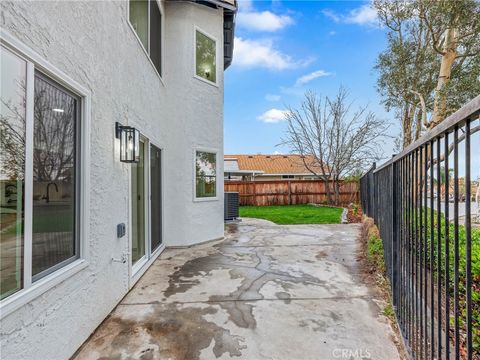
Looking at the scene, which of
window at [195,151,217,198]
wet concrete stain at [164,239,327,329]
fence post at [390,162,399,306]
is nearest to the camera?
fence post at [390,162,399,306]

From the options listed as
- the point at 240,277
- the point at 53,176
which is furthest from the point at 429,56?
the point at 53,176

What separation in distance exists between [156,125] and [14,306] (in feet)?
14.6

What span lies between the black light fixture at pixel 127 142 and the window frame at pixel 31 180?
799mm

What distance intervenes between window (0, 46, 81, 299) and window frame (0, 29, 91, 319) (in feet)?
0.03

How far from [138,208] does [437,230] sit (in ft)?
14.0

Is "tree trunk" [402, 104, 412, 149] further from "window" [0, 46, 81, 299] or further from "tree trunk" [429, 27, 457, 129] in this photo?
"window" [0, 46, 81, 299]

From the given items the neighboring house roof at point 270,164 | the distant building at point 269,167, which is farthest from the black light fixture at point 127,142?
the neighboring house roof at point 270,164

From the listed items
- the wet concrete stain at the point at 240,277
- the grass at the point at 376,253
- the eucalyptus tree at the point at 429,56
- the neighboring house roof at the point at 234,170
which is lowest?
the wet concrete stain at the point at 240,277

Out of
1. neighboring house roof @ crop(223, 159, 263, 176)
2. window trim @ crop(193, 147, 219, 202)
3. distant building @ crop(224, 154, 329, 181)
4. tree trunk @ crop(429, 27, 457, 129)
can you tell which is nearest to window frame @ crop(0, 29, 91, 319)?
window trim @ crop(193, 147, 219, 202)

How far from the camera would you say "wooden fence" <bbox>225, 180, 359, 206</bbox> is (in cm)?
1758

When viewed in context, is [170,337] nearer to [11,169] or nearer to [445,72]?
[11,169]

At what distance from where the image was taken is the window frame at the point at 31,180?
75.3 inches

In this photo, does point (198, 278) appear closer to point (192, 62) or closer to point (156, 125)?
point (156, 125)

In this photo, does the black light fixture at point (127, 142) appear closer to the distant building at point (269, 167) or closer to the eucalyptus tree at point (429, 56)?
the eucalyptus tree at point (429, 56)
